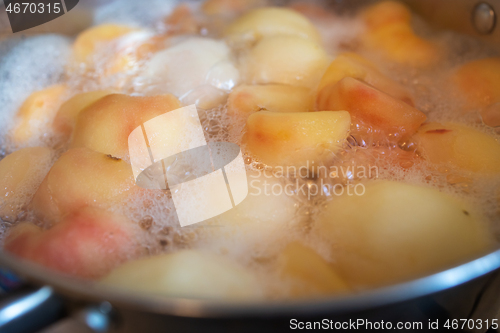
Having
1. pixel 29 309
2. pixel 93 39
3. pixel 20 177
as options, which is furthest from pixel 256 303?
pixel 93 39

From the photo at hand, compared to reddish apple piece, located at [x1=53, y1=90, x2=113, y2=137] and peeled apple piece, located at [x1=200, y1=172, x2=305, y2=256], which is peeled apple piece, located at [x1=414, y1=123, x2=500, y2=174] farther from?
reddish apple piece, located at [x1=53, y1=90, x2=113, y2=137]

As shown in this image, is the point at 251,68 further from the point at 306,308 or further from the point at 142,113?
the point at 306,308

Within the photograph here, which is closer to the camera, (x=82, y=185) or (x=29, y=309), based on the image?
(x=29, y=309)

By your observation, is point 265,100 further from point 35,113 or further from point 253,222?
point 35,113

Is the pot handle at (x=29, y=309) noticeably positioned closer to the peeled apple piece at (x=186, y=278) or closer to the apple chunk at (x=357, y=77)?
the peeled apple piece at (x=186, y=278)

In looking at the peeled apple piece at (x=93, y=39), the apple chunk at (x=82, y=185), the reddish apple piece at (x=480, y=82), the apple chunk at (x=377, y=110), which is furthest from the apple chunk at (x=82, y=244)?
the reddish apple piece at (x=480, y=82)

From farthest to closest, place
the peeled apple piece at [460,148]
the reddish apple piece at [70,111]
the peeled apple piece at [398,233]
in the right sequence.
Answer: the reddish apple piece at [70,111] → the peeled apple piece at [460,148] → the peeled apple piece at [398,233]

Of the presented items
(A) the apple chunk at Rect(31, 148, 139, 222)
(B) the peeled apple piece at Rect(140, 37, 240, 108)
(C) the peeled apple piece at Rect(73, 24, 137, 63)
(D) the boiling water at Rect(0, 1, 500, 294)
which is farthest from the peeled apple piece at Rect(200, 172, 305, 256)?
(C) the peeled apple piece at Rect(73, 24, 137, 63)
